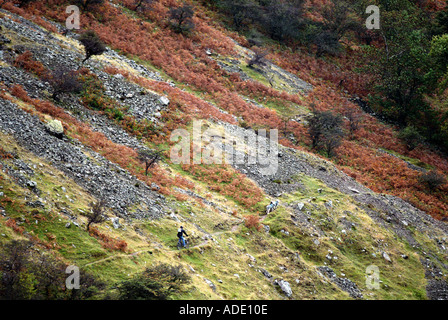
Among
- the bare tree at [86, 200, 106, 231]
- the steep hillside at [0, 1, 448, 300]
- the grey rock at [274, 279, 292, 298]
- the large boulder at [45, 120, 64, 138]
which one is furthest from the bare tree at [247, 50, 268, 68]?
the bare tree at [86, 200, 106, 231]

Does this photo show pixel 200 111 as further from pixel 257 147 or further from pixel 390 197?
pixel 390 197

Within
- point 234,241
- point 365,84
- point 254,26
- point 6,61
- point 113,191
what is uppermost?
point 254,26

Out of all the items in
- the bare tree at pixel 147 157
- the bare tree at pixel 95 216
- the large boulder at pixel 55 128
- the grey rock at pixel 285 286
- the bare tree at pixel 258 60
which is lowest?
the grey rock at pixel 285 286

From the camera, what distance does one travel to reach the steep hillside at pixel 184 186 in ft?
49.2

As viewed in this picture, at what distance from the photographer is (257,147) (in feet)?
102

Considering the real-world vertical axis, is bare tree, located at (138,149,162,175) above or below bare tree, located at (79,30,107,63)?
below

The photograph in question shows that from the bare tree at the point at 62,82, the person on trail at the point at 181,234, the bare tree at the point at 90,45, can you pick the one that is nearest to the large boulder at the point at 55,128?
the bare tree at the point at 62,82

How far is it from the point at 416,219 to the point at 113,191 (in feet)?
81.0

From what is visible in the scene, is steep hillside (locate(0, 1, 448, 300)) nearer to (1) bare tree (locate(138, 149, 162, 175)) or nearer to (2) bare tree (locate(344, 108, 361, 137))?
(1) bare tree (locate(138, 149, 162, 175))

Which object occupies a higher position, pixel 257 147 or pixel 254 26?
pixel 254 26

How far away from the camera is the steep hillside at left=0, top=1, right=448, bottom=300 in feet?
49.2

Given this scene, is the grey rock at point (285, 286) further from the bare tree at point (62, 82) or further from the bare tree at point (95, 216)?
the bare tree at point (62, 82)
